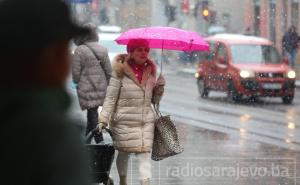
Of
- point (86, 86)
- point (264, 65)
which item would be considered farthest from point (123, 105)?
point (264, 65)

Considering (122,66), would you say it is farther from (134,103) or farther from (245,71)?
(245,71)

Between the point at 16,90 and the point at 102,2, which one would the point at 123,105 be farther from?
the point at 102,2

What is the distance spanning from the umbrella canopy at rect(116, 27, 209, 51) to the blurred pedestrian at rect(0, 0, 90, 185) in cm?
618

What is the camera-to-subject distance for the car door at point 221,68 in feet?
80.5

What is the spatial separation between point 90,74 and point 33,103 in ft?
27.6

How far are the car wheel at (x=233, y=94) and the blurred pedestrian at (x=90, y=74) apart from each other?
13196 millimetres

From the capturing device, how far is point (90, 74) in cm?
1088

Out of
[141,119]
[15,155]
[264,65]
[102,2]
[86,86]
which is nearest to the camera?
[15,155]

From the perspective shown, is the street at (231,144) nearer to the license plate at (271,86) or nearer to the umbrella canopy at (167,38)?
the license plate at (271,86)

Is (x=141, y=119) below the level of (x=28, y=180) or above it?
below

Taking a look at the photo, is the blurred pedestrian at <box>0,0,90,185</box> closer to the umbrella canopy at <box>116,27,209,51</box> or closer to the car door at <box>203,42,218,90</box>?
the umbrella canopy at <box>116,27,209,51</box>

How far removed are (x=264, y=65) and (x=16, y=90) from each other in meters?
22.4

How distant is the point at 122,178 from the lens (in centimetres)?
847

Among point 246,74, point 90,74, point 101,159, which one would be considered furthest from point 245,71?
point 101,159
